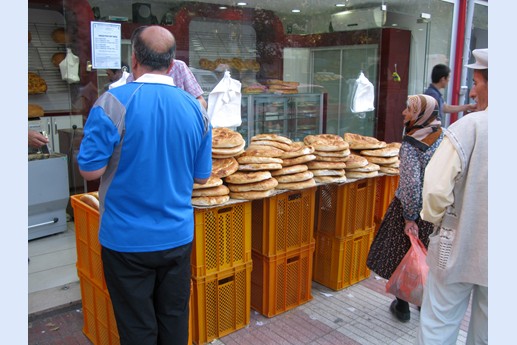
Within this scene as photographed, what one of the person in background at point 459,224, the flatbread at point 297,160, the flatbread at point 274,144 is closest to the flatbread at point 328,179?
the flatbread at point 297,160

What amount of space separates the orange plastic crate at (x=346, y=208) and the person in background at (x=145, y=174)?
74.7 inches

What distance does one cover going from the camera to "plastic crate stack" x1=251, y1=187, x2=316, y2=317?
3.63 metres

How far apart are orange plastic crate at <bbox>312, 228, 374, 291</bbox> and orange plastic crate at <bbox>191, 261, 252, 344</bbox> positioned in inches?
40.0

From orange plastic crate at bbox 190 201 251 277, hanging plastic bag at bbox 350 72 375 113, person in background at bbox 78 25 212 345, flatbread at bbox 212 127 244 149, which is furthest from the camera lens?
hanging plastic bag at bbox 350 72 375 113

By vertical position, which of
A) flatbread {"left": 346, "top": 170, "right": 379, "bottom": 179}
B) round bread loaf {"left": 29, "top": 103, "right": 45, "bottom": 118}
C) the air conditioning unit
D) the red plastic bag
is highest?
the air conditioning unit

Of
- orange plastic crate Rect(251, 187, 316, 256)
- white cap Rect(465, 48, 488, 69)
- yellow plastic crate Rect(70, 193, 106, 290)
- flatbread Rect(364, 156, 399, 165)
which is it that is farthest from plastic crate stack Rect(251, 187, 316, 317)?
white cap Rect(465, 48, 488, 69)

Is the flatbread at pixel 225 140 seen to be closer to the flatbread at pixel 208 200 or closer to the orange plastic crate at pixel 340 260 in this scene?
the flatbread at pixel 208 200

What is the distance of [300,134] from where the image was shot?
Result: 6.82 metres

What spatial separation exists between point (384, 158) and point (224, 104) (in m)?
1.86

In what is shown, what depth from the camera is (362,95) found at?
265 inches

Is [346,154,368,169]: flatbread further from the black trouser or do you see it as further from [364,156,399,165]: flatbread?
the black trouser

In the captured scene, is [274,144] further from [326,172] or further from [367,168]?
[367,168]

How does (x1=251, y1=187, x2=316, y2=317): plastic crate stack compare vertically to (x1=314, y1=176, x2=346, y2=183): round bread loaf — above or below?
below

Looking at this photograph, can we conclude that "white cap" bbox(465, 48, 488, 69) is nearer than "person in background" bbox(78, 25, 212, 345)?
No
